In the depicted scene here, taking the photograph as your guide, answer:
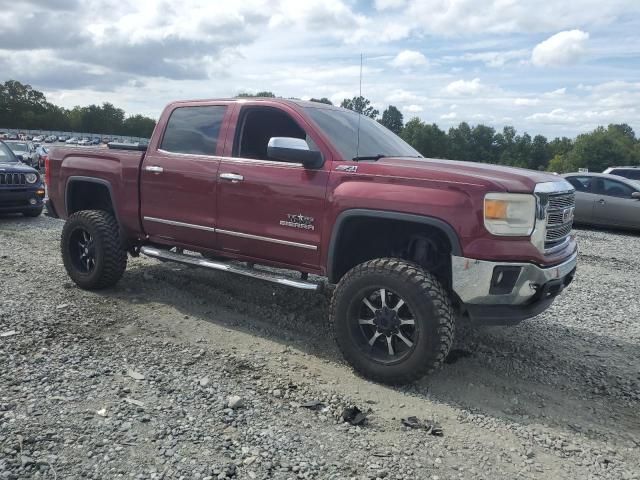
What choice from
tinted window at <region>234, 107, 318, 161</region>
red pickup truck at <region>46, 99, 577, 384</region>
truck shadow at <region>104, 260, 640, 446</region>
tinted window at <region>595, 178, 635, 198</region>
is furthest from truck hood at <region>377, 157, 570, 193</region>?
tinted window at <region>595, 178, 635, 198</region>

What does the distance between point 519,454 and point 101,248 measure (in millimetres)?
4470

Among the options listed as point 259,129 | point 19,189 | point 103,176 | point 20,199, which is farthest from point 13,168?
point 259,129

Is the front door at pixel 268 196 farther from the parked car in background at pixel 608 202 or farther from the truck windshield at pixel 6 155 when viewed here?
the parked car in background at pixel 608 202

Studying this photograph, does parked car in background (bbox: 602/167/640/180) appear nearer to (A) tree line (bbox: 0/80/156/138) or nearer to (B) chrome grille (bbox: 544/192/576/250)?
(B) chrome grille (bbox: 544/192/576/250)

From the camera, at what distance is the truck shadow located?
388cm

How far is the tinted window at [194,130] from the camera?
536 cm

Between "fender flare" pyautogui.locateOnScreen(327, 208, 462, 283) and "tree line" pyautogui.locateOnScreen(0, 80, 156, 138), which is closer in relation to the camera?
"fender flare" pyautogui.locateOnScreen(327, 208, 462, 283)

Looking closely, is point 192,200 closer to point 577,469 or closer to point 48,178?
point 48,178

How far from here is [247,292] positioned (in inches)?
247

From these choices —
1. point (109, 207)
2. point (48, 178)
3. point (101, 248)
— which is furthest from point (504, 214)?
point (48, 178)

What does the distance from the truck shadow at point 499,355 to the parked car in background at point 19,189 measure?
18.6ft

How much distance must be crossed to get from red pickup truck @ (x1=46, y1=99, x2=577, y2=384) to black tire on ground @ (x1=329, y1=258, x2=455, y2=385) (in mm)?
11

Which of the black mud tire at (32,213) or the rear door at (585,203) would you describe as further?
the rear door at (585,203)

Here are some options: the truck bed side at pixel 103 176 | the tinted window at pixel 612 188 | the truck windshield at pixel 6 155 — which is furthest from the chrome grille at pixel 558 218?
the truck windshield at pixel 6 155
